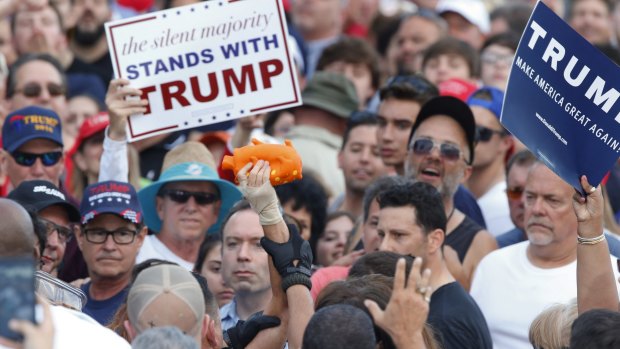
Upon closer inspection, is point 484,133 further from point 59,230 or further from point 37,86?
point 59,230

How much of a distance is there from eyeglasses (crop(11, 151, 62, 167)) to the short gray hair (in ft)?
12.5

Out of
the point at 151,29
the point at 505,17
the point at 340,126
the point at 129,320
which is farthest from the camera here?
the point at 505,17

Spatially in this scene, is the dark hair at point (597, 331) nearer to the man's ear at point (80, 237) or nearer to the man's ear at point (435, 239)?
the man's ear at point (435, 239)

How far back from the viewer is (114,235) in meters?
7.98

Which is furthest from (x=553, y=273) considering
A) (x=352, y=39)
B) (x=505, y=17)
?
(x=505, y=17)

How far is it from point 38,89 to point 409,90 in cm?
266

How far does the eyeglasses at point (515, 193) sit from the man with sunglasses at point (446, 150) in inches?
14.1

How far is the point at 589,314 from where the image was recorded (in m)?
5.29

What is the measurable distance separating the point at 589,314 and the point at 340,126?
19.4 ft

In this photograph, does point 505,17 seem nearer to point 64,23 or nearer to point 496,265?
point 64,23

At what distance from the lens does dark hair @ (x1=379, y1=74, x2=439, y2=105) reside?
31.7 ft

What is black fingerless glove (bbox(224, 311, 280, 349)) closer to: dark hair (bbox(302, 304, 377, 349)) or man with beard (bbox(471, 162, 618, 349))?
dark hair (bbox(302, 304, 377, 349))

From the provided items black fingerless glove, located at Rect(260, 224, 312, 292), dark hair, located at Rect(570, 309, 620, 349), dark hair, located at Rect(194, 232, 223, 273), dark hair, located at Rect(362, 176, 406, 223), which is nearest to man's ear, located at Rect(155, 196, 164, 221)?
dark hair, located at Rect(194, 232, 223, 273)

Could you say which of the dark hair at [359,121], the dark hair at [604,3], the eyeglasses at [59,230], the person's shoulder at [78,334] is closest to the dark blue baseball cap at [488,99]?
the dark hair at [359,121]
